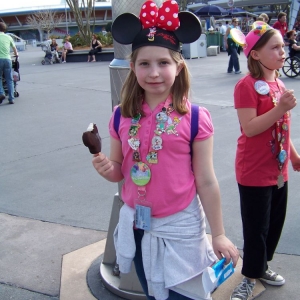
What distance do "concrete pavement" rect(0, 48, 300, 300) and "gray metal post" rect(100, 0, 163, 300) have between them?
11cm

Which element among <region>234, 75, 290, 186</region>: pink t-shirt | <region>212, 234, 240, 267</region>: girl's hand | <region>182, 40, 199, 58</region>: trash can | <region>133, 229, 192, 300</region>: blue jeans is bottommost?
<region>182, 40, 199, 58</region>: trash can

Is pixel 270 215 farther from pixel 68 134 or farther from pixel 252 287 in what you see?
pixel 68 134

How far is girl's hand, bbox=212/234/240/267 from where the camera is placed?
1.87 metres

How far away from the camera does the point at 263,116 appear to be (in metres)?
2.43

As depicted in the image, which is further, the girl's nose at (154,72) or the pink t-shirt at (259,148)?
the pink t-shirt at (259,148)

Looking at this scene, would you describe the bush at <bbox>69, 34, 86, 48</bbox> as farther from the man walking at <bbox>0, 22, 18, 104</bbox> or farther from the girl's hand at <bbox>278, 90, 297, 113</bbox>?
the girl's hand at <bbox>278, 90, 297, 113</bbox>

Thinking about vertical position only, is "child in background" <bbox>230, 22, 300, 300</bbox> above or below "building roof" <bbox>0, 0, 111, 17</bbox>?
above

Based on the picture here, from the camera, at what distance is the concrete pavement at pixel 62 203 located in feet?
10.3

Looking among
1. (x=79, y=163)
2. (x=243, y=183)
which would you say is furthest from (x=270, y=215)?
(x=79, y=163)

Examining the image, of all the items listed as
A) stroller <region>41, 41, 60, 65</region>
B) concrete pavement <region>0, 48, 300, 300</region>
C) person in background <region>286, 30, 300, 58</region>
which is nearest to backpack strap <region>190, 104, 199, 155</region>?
concrete pavement <region>0, 48, 300, 300</region>

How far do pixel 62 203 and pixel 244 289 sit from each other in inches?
90.0

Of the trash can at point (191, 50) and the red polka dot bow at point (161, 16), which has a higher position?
the red polka dot bow at point (161, 16)

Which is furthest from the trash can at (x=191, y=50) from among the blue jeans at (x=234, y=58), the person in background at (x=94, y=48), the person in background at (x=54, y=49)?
the person in background at (x=54, y=49)

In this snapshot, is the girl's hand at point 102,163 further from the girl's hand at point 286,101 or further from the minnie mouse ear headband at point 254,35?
the minnie mouse ear headband at point 254,35
